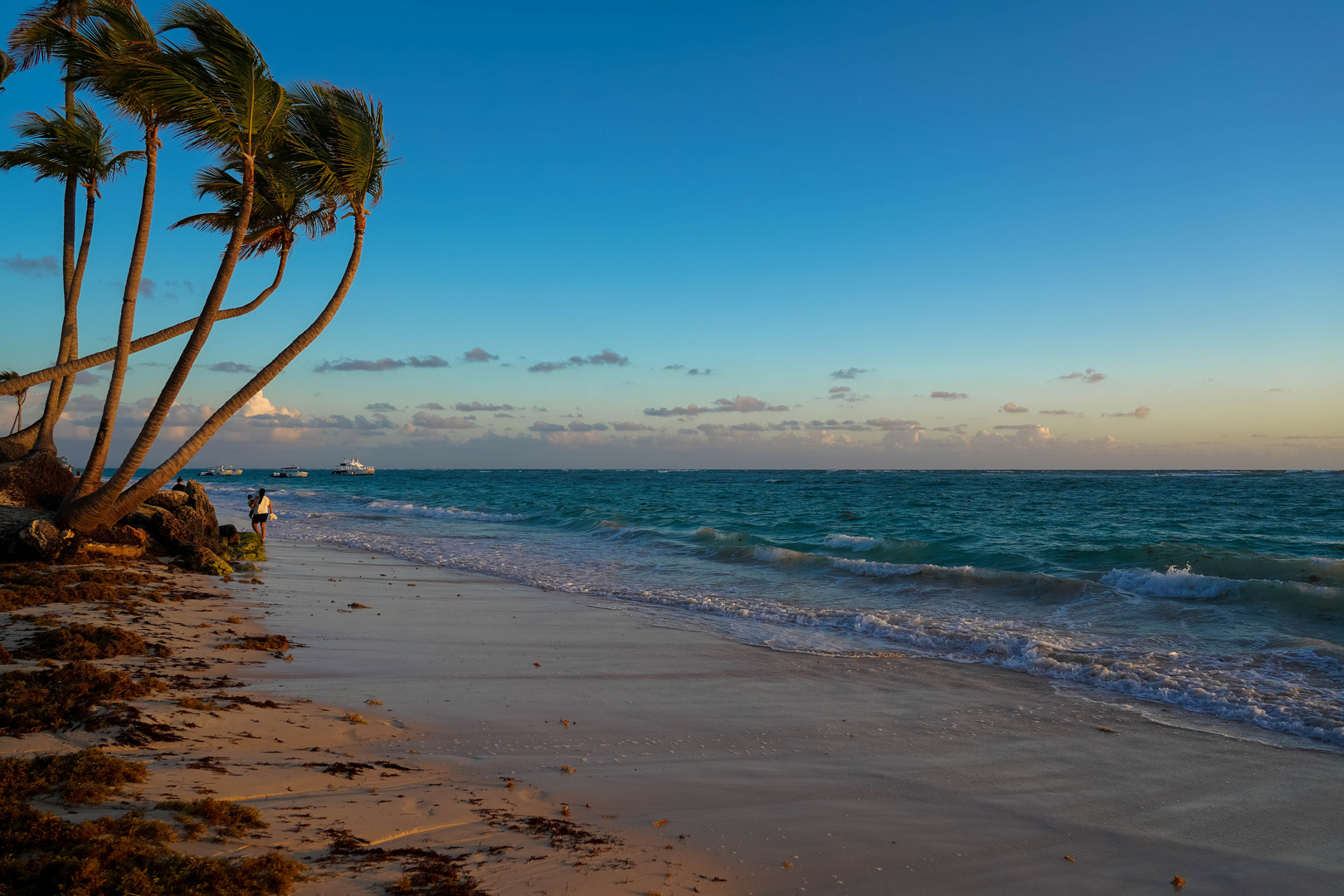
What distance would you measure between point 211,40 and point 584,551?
1382 cm

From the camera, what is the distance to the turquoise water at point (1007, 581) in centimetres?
806

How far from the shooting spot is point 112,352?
12602 mm

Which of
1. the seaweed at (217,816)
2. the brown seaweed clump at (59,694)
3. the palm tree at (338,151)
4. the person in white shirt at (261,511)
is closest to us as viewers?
the seaweed at (217,816)

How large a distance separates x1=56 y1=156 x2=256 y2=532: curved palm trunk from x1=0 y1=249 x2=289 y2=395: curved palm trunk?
1472mm

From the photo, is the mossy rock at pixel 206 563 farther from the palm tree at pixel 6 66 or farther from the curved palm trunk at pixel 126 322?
the palm tree at pixel 6 66

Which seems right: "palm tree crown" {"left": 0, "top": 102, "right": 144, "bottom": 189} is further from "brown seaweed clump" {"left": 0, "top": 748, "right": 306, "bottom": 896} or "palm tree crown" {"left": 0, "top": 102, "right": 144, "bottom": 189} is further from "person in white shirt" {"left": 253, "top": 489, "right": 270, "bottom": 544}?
"brown seaweed clump" {"left": 0, "top": 748, "right": 306, "bottom": 896}

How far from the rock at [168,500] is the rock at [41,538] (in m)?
3.54

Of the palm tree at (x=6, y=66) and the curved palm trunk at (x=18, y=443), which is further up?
the palm tree at (x=6, y=66)

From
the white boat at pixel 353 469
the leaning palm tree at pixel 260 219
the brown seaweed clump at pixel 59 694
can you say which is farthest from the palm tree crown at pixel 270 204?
the white boat at pixel 353 469

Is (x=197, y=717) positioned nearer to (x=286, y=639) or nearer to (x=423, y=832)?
(x=423, y=832)

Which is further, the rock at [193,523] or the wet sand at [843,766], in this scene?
the rock at [193,523]

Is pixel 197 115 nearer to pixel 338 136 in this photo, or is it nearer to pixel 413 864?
pixel 338 136

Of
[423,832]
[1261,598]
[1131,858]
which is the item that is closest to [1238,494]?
[1261,598]

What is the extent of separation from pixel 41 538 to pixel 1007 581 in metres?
16.4
